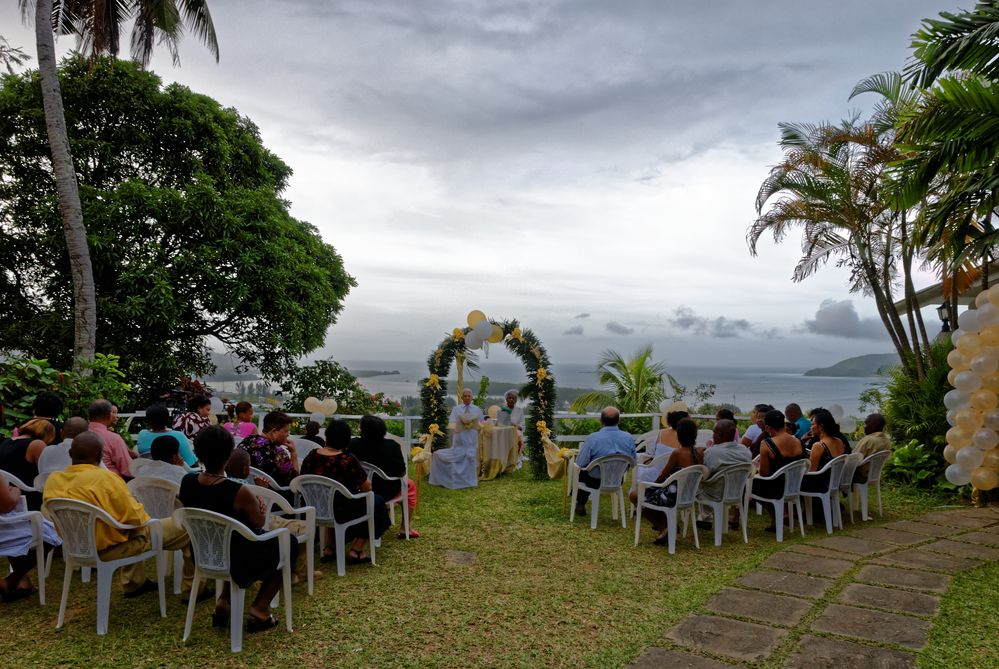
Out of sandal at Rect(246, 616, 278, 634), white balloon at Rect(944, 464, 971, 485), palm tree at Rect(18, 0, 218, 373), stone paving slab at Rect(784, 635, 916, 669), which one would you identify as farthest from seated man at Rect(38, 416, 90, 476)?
white balloon at Rect(944, 464, 971, 485)

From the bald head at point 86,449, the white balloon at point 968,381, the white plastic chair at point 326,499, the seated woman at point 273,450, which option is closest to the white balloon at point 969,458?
the white balloon at point 968,381

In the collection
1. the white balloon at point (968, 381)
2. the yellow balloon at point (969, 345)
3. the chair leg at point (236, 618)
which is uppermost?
the yellow balloon at point (969, 345)

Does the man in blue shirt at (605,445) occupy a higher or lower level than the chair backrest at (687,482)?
higher

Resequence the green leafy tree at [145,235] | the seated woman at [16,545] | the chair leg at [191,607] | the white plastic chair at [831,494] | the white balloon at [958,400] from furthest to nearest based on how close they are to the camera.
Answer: the green leafy tree at [145,235] → the white balloon at [958,400] → the white plastic chair at [831,494] → the seated woman at [16,545] → the chair leg at [191,607]

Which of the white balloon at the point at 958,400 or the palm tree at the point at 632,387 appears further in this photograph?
the palm tree at the point at 632,387

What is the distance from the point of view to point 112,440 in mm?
5441

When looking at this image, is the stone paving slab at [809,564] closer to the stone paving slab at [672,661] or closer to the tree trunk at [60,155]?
the stone paving slab at [672,661]

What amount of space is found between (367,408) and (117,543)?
37.8ft

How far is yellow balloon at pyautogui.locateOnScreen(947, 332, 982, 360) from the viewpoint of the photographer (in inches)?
284

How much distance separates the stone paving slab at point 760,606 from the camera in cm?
441

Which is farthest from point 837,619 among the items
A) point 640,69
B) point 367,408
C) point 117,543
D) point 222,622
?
point 367,408

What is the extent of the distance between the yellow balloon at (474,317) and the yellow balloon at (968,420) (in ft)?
20.9

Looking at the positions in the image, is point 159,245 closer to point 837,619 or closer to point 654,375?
point 654,375

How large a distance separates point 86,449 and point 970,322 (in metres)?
8.28
